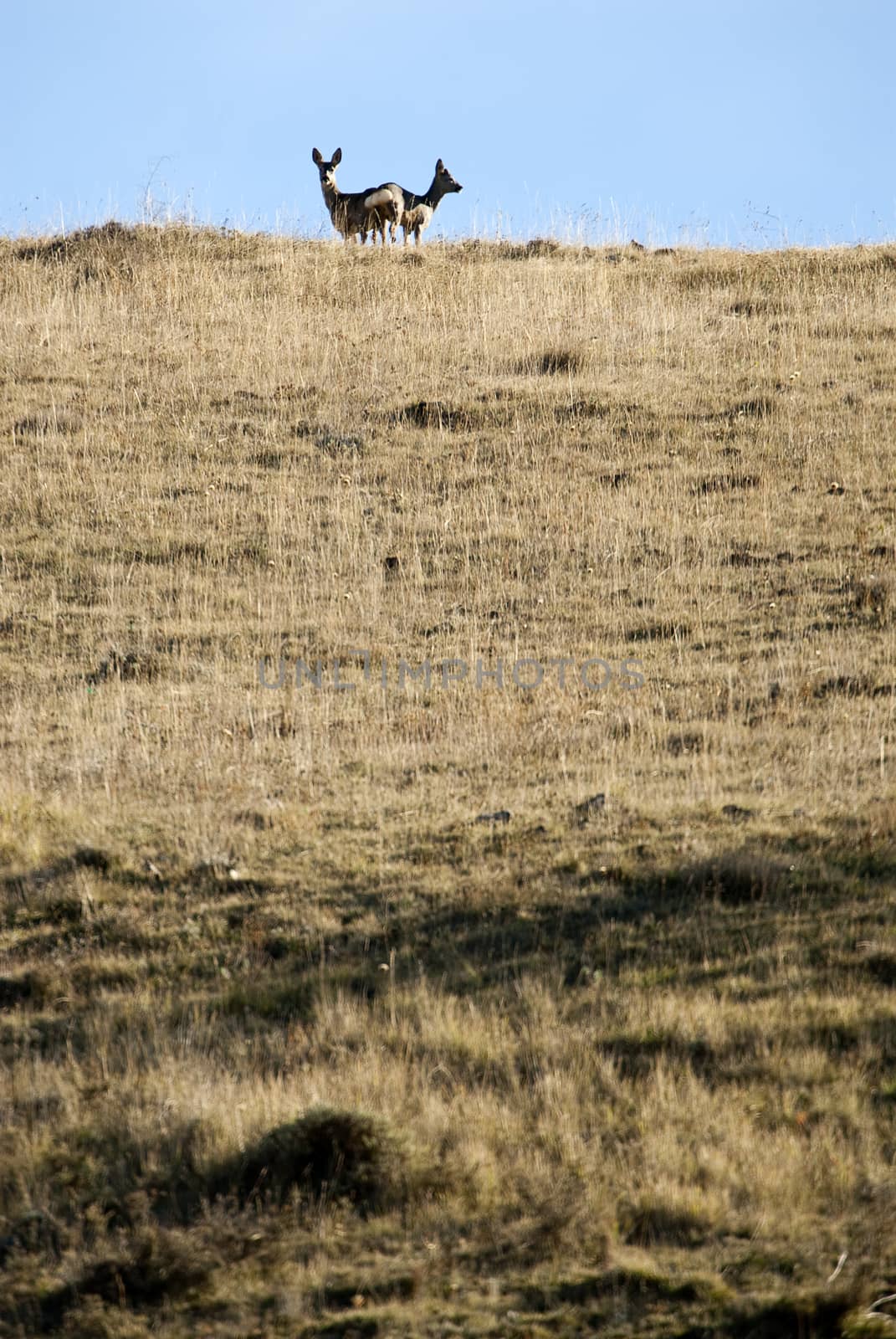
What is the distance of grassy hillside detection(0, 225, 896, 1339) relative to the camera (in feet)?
13.7

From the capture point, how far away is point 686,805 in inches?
286

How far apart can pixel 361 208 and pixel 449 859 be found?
18.7 meters

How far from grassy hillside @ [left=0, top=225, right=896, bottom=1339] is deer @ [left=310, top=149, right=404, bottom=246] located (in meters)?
7.50

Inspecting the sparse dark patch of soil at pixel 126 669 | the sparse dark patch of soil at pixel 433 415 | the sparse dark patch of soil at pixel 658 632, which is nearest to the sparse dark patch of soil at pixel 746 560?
the sparse dark patch of soil at pixel 658 632

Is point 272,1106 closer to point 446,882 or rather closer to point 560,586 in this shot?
point 446,882

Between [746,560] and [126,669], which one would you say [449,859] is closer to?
[126,669]

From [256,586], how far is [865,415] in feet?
25.8

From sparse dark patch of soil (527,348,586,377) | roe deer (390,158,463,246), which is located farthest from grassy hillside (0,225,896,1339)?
roe deer (390,158,463,246)

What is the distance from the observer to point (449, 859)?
22.2 ft

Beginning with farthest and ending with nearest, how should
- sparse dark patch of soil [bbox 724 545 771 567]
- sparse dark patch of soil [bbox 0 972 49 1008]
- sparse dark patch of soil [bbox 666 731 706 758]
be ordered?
sparse dark patch of soil [bbox 724 545 771 567] < sparse dark patch of soil [bbox 666 731 706 758] < sparse dark patch of soil [bbox 0 972 49 1008]

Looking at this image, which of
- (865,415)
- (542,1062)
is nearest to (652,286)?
(865,415)

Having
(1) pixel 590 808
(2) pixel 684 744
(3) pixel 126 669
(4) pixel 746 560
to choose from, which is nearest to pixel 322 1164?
(1) pixel 590 808

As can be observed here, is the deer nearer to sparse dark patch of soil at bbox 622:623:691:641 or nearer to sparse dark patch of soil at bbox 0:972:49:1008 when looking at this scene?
sparse dark patch of soil at bbox 622:623:691:641

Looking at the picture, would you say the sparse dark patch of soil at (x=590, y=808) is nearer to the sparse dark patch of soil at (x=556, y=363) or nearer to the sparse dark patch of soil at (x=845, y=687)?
the sparse dark patch of soil at (x=845, y=687)
